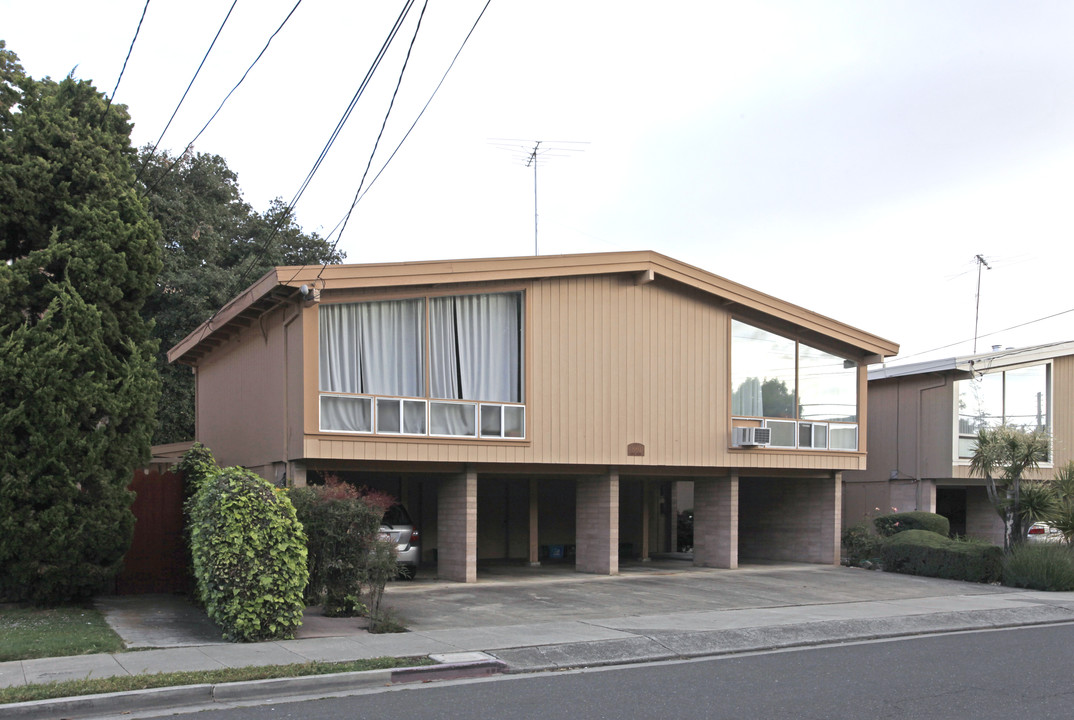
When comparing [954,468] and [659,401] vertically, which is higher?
[659,401]

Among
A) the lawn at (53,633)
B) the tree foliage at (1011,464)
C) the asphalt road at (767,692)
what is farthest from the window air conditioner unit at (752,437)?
the lawn at (53,633)

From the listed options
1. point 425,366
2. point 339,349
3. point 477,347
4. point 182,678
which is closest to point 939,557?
point 477,347

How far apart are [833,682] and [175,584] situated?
10.3m

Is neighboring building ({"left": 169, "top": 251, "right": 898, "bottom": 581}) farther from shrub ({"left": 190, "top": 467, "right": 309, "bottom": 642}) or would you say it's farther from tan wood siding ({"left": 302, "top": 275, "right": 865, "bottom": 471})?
shrub ({"left": 190, "top": 467, "right": 309, "bottom": 642})

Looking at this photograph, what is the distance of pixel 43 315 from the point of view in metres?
12.5

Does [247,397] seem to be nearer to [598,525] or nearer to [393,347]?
[393,347]

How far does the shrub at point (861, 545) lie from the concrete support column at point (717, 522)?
2.88 metres

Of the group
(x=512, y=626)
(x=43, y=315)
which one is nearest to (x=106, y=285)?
(x=43, y=315)

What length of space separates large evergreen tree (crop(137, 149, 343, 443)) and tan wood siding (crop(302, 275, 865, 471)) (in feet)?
37.5

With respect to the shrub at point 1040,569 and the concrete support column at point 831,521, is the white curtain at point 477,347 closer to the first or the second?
the concrete support column at point 831,521

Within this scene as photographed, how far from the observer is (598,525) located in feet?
61.8

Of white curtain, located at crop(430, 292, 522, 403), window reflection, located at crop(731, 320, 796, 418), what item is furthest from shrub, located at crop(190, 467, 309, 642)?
window reflection, located at crop(731, 320, 796, 418)

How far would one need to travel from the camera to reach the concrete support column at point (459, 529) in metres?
17.0

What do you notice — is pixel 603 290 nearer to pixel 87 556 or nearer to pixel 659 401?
pixel 659 401
